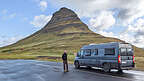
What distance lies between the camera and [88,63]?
18.0 meters

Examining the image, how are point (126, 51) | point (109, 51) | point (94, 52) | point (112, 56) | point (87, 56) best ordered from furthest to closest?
point (87, 56) → point (94, 52) → point (109, 51) → point (126, 51) → point (112, 56)

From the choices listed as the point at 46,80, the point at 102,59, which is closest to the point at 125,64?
the point at 102,59

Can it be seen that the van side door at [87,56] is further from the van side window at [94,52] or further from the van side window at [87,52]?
the van side window at [94,52]

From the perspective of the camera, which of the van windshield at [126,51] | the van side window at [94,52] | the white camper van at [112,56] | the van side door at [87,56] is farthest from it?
the van side door at [87,56]

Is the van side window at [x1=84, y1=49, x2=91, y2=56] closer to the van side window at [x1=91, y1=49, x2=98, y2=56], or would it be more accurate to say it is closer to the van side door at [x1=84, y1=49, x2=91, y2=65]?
the van side door at [x1=84, y1=49, x2=91, y2=65]

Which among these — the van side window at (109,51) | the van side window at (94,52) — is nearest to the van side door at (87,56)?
the van side window at (94,52)

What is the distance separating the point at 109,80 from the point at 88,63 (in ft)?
21.6

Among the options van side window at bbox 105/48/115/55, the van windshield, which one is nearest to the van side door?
van side window at bbox 105/48/115/55

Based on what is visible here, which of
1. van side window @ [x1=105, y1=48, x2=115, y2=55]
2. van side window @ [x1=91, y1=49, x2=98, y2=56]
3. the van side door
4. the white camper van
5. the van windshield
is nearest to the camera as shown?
the white camper van

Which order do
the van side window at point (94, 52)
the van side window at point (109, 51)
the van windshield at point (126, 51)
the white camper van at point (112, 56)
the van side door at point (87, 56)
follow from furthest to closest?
the van side door at point (87, 56) < the van side window at point (94, 52) < the van side window at point (109, 51) < the van windshield at point (126, 51) < the white camper van at point (112, 56)

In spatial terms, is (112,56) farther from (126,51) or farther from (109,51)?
(126,51)

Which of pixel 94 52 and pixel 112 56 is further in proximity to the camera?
pixel 94 52

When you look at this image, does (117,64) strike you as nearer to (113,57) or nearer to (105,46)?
(113,57)

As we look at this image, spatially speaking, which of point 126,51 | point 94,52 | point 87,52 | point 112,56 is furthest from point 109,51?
point 87,52
